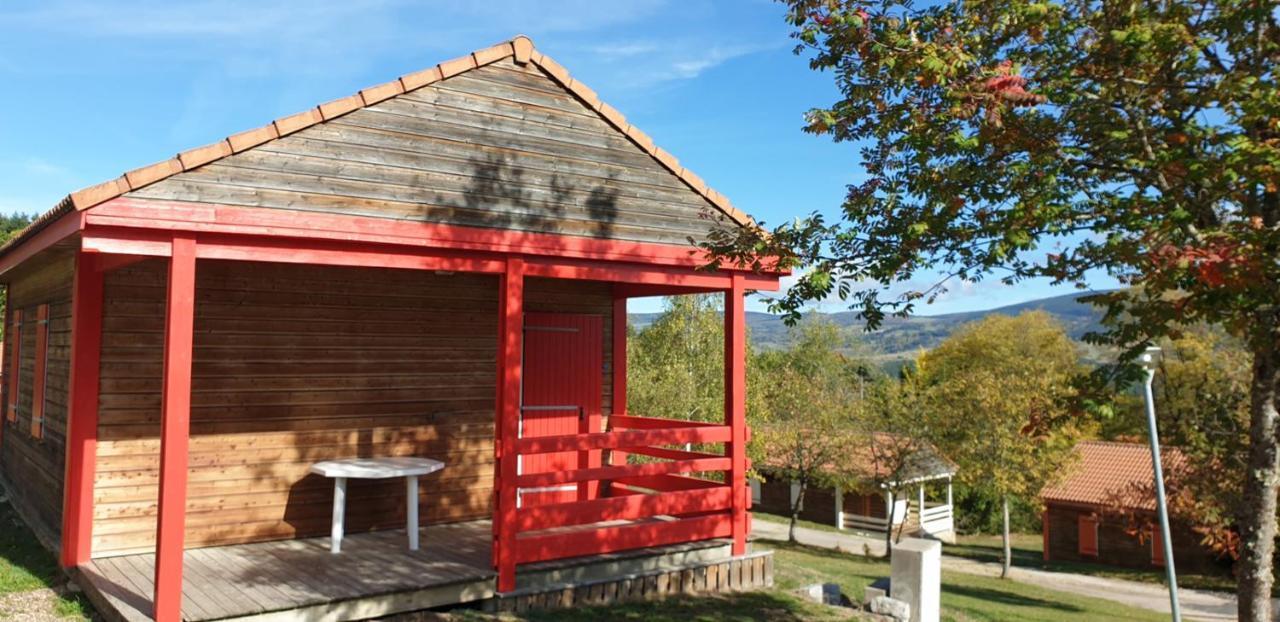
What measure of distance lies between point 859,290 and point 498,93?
3.43 m

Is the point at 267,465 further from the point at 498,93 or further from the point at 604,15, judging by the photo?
the point at 604,15

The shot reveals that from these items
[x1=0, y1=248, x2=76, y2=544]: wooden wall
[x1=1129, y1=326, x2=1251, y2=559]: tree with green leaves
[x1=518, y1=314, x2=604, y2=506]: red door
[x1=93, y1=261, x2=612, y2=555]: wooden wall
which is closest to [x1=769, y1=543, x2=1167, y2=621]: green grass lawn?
[x1=1129, y1=326, x2=1251, y2=559]: tree with green leaves

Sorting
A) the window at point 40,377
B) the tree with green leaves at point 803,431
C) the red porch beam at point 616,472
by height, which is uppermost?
the window at point 40,377

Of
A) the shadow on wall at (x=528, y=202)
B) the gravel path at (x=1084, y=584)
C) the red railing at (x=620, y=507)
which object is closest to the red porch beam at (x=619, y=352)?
the red railing at (x=620, y=507)

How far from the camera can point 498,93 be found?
24.2ft

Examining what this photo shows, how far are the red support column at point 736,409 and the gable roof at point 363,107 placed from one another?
894mm

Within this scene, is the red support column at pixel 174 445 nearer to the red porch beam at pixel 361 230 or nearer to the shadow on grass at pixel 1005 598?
the red porch beam at pixel 361 230

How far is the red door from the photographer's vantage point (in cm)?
941

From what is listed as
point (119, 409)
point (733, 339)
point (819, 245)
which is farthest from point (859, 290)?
point (119, 409)

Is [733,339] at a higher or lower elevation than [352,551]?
higher

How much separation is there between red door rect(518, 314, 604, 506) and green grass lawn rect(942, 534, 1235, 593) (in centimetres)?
2107

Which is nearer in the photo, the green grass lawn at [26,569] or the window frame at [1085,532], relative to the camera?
the green grass lawn at [26,569]

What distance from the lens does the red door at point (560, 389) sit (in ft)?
30.9

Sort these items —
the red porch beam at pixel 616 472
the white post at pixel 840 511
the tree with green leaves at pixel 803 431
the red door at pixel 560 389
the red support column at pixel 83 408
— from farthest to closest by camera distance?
1. the white post at pixel 840 511
2. the tree with green leaves at pixel 803 431
3. the red door at pixel 560 389
4. the red support column at pixel 83 408
5. the red porch beam at pixel 616 472
